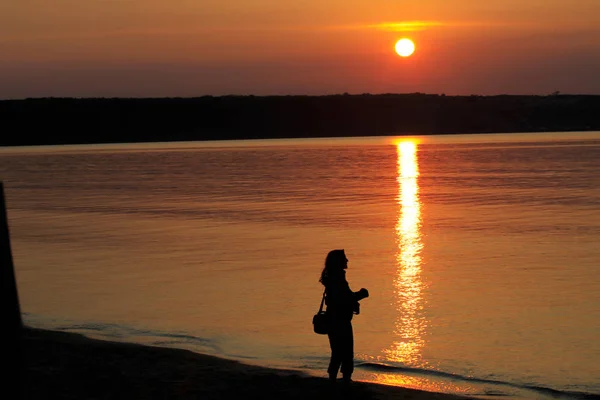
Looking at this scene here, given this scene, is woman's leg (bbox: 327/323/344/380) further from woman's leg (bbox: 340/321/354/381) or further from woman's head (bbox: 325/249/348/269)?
woman's head (bbox: 325/249/348/269)

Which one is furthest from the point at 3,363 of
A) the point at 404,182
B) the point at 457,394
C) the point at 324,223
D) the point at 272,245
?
the point at 404,182

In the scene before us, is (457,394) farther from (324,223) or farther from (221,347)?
(324,223)

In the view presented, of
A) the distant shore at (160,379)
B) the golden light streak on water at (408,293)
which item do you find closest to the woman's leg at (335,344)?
the distant shore at (160,379)

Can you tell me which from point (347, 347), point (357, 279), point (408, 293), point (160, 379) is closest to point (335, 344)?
point (347, 347)

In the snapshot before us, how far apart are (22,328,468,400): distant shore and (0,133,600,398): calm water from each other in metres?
0.76

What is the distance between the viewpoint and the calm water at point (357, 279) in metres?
10.6

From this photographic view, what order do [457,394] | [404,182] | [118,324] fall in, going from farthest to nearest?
1. [404,182]
2. [118,324]
3. [457,394]

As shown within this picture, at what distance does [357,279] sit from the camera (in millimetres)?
15414

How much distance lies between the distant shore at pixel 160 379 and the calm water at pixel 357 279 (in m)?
0.76

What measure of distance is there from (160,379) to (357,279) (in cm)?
683

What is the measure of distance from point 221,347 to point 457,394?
328 cm

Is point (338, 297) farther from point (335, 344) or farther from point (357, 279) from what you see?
point (357, 279)

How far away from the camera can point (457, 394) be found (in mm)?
8945

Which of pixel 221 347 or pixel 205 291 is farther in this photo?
pixel 205 291
